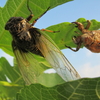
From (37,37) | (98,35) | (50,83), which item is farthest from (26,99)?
(50,83)

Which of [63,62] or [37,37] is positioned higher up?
[37,37]

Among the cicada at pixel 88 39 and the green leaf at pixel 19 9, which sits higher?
the green leaf at pixel 19 9

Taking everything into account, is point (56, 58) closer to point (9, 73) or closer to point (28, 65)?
point (28, 65)

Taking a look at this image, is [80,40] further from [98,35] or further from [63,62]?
[63,62]

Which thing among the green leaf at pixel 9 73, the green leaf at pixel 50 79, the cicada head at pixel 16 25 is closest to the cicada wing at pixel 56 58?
the cicada head at pixel 16 25

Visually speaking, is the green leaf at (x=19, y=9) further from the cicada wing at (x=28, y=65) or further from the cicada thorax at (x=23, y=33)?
the cicada wing at (x=28, y=65)

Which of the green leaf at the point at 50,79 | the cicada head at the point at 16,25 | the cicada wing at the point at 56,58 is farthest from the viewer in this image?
the green leaf at the point at 50,79

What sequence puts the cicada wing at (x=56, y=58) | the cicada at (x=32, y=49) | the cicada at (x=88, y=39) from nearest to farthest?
the cicada wing at (x=56, y=58) → the cicada at (x=32, y=49) → the cicada at (x=88, y=39)

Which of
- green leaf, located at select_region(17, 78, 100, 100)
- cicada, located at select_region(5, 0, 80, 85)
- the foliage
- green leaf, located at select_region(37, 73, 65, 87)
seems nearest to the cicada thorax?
cicada, located at select_region(5, 0, 80, 85)
